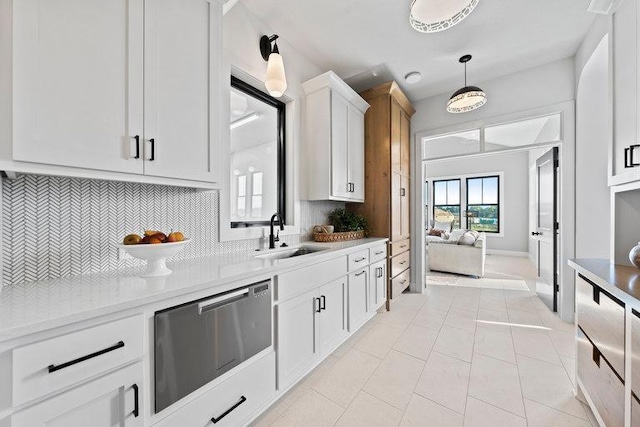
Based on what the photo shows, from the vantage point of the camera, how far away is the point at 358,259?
243cm

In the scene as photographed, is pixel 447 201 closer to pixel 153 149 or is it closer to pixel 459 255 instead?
pixel 459 255

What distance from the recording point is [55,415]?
0.76 metres

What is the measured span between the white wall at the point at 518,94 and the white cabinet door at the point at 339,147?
1.69m

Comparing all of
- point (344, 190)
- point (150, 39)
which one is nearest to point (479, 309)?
point (344, 190)

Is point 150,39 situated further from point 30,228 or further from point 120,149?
point 30,228

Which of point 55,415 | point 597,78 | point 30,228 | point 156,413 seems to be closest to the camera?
point 55,415

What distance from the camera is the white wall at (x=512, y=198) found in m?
6.79

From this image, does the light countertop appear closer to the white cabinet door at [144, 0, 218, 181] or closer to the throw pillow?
the white cabinet door at [144, 0, 218, 181]

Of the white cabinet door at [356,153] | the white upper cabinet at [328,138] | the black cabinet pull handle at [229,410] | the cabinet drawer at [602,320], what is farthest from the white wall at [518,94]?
the black cabinet pull handle at [229,410]

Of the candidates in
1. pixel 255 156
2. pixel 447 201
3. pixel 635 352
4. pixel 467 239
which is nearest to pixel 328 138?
pixel 255 156

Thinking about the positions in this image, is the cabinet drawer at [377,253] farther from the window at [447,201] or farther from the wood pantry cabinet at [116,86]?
the window at [447,201]

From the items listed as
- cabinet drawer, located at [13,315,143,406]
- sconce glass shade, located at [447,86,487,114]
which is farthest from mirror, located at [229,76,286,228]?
sconce glass shade, located at [447,86,487,114]

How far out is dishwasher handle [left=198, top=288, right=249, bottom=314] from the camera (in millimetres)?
1145

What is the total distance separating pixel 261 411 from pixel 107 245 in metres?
1.26
